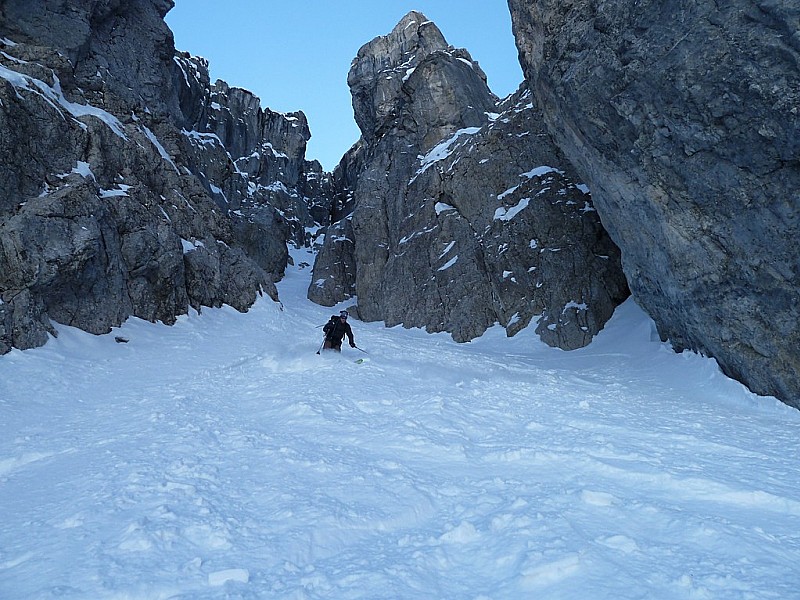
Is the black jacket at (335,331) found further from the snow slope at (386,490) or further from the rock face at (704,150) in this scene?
the rock face at (704,150)

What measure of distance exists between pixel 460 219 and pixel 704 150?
921 inches

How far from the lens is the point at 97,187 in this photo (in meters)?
22.2

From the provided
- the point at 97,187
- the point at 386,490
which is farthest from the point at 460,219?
the point at 386,490

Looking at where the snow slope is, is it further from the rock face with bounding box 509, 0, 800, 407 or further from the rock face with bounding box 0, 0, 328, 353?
the rock face with bounding box 0, 0, 328, 353

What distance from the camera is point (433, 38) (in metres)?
57.2

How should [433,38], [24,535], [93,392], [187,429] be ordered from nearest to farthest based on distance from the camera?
[24,535]
[187,429]
[93,392]
[433,38]

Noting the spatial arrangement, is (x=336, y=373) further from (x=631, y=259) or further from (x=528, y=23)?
(x=528, y=23)

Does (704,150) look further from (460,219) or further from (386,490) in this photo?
(460,219)

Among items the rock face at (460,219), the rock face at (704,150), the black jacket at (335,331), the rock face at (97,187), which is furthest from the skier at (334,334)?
the rock face at (460,219)

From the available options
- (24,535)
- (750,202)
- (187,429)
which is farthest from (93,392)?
(750,202)

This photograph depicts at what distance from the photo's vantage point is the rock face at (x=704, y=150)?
11.5 metres

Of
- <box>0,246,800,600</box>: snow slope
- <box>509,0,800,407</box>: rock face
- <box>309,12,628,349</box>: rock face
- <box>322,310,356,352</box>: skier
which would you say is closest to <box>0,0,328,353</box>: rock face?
<box>0,246,800,600</box>: snow slope

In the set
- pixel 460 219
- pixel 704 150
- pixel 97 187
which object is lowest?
pixel 97 187

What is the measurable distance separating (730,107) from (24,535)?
15.8 m
